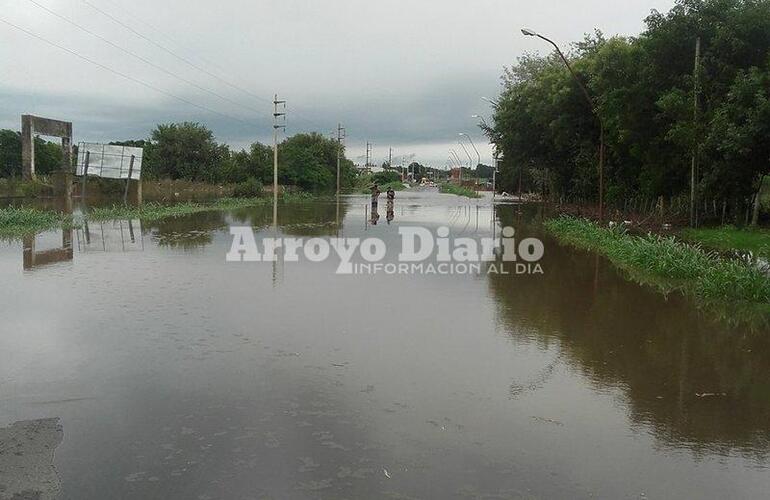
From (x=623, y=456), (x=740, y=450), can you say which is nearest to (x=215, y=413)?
(x=623, y=456)

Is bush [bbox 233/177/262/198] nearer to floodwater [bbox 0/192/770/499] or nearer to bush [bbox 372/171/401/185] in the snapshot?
floodwater [bbox 0/192/770/499]

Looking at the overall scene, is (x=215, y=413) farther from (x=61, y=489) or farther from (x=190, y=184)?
(x=190, y=184)

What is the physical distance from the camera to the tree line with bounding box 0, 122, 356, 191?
216 feet

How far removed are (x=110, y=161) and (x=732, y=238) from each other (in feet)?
110

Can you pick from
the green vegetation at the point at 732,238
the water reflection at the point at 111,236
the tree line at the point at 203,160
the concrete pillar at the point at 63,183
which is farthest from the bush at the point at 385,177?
the green vegetation at the point at 732,238

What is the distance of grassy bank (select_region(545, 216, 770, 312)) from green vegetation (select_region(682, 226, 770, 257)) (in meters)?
2.04

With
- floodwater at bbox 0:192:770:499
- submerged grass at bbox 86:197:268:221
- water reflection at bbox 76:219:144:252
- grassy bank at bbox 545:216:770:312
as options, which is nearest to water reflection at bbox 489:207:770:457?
floodwater at bbox 0:192:770:499

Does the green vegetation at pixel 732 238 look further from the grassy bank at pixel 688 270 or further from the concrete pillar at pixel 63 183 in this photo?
the concrete pillar at pixel 63 183

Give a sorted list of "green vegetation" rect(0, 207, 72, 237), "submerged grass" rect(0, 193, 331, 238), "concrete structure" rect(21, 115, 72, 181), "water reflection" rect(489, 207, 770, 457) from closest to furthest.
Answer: "water reflection" rect(489, 207, 770, 457) < "green vegetation" rect(0, 207, 72, 237) < "submerged grass" rect(0, 193, 331, 238) < "concrete structure" rect(21, 115, 72, 181)

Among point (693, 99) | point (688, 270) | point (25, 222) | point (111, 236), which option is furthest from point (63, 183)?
point (688, 270)

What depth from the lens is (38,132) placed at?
42469 millimetres

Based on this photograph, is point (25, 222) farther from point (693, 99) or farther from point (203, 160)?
point (203, 160)

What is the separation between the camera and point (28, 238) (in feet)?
67.7

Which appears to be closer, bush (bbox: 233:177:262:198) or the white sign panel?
the white sign panel
